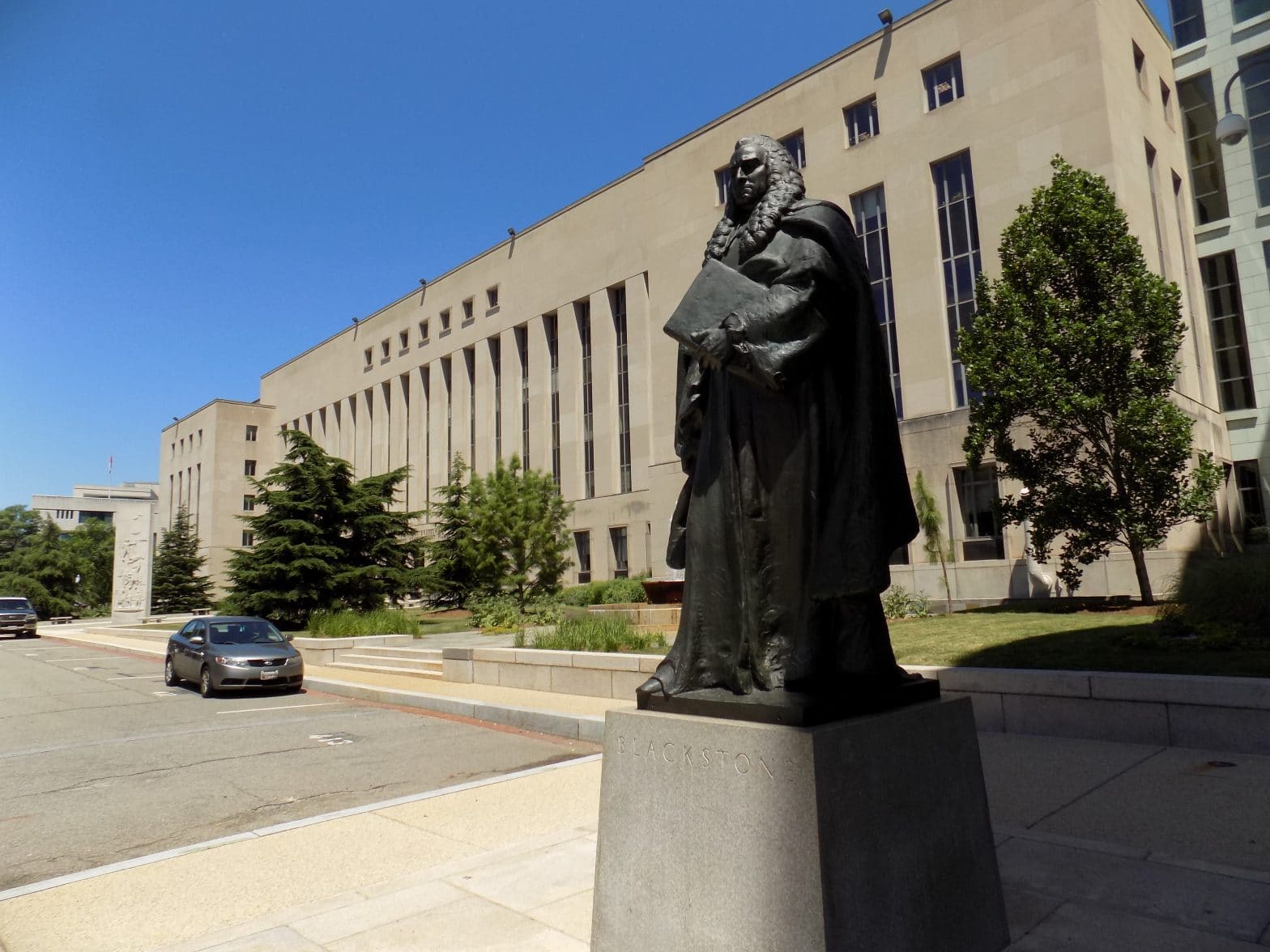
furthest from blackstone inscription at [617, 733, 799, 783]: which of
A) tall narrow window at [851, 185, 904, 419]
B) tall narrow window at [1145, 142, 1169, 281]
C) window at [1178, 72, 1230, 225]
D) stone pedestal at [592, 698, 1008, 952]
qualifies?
window at [1178, 72, 1230, 225]

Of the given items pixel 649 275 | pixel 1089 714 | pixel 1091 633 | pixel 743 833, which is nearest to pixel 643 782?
pixel 743 833

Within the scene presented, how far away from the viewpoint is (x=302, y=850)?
5703mm

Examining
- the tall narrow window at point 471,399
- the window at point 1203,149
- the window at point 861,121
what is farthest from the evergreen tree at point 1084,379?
the tall narrow window at point 471,399

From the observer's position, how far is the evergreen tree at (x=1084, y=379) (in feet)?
50.4

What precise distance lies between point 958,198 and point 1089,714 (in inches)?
921

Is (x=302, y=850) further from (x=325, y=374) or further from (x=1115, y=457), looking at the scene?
(x=325, y=374)

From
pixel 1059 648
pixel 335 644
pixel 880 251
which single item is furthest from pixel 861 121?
pixel 335 644

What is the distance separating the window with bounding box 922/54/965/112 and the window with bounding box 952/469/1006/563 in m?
12.9

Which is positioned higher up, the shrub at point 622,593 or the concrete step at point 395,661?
the shrub at point 622,593

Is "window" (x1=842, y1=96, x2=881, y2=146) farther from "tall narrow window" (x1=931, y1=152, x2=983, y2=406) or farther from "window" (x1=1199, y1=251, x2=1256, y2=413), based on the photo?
"window" (x1=1199, y1=251, x2=1256, y2=413)

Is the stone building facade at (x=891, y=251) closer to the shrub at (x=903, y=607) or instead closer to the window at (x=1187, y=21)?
the window at (x=1187, y=21)

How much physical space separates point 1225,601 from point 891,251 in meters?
20.8

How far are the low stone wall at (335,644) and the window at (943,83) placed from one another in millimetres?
24478

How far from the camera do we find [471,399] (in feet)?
166
